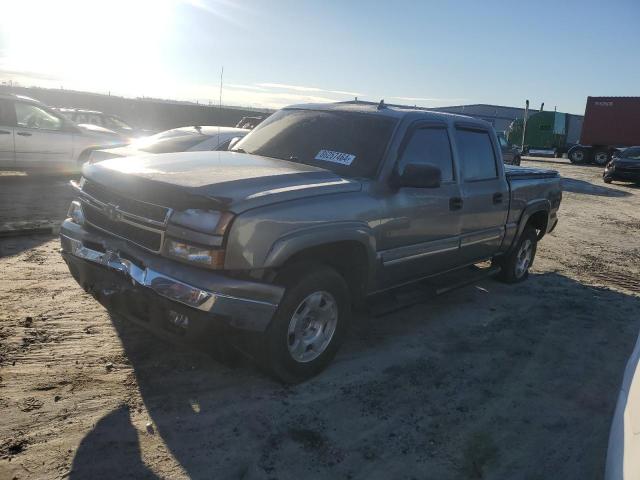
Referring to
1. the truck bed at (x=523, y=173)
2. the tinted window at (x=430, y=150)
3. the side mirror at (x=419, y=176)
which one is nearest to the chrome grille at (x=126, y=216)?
the side mirror at (x=419, y=176)

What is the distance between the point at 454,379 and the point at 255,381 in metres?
1.47

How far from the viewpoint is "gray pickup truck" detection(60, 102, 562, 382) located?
10.1 feet

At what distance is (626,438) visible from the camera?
6.23 feet

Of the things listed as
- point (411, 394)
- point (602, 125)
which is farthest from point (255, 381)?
point (602, 125)

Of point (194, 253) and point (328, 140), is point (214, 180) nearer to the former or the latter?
point (194, 253)

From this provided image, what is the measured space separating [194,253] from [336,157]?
5.16ft

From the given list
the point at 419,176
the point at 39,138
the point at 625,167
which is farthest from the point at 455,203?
the point at 625,167

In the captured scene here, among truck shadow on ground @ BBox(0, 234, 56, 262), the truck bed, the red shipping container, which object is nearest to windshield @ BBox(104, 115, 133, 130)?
truck shadow on ground @ BBox(0, 234, 56, 262)

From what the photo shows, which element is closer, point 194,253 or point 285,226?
point 194,253

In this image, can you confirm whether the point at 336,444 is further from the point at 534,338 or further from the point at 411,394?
the point at 534,338

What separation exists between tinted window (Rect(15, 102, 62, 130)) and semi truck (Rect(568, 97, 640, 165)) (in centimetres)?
2970

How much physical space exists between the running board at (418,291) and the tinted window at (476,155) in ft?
3.25

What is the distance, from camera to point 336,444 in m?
3.02

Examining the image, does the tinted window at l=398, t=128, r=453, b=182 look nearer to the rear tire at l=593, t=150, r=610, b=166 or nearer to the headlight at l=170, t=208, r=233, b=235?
the headlight at l=170, t=208, r=233, b=235
